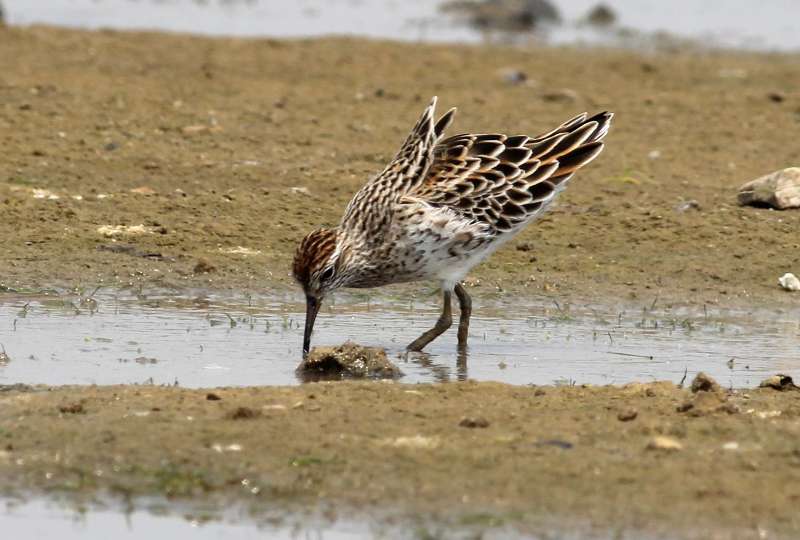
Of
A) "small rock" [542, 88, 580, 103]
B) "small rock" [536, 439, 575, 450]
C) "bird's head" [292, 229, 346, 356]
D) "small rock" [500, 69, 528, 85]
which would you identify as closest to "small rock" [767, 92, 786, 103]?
"small rock" [542, 88, 580, 103]

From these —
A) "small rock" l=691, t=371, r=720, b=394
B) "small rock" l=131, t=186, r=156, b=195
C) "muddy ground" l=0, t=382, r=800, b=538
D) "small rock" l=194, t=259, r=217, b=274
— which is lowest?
"muddy ground" l=0, t=382, r=800, b=538

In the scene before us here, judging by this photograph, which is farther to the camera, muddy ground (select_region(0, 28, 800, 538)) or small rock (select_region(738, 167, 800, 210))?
small rock (select_region(738, 167, 800, 210))

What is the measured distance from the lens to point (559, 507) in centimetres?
796

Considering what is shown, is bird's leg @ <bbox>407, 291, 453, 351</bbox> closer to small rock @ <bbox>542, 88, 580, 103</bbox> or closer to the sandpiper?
the sandpiper

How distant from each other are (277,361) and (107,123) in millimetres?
6913

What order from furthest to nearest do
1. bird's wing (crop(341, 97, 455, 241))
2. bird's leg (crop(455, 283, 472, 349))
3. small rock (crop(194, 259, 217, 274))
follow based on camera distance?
1. small rock (crop(194, 259, 217, 274))
2. bird's leg (crop(455, 283, 472, 349))
3. bird's wing (crop(341, 97, 455, 241))

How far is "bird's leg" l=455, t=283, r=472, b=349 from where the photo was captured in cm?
1231

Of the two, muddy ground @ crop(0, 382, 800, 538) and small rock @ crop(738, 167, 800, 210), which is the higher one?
small rock @ crop(738, 167, 800, 210)

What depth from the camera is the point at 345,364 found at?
35.6 ft

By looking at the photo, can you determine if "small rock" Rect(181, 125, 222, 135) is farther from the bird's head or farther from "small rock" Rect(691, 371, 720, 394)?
"small rock" Rect(691, 371, 720, 394)

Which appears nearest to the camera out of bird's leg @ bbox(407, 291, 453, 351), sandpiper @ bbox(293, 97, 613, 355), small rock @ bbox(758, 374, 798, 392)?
small rock @ bbox(758, 374, 798, 392)

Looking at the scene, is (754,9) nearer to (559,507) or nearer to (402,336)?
(402,336)

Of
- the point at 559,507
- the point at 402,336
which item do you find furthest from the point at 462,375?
the point at 559,507

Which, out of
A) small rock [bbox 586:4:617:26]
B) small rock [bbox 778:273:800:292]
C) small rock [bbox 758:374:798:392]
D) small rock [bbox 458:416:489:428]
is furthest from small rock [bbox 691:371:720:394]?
small rock [bbox 586:4:617:26]
